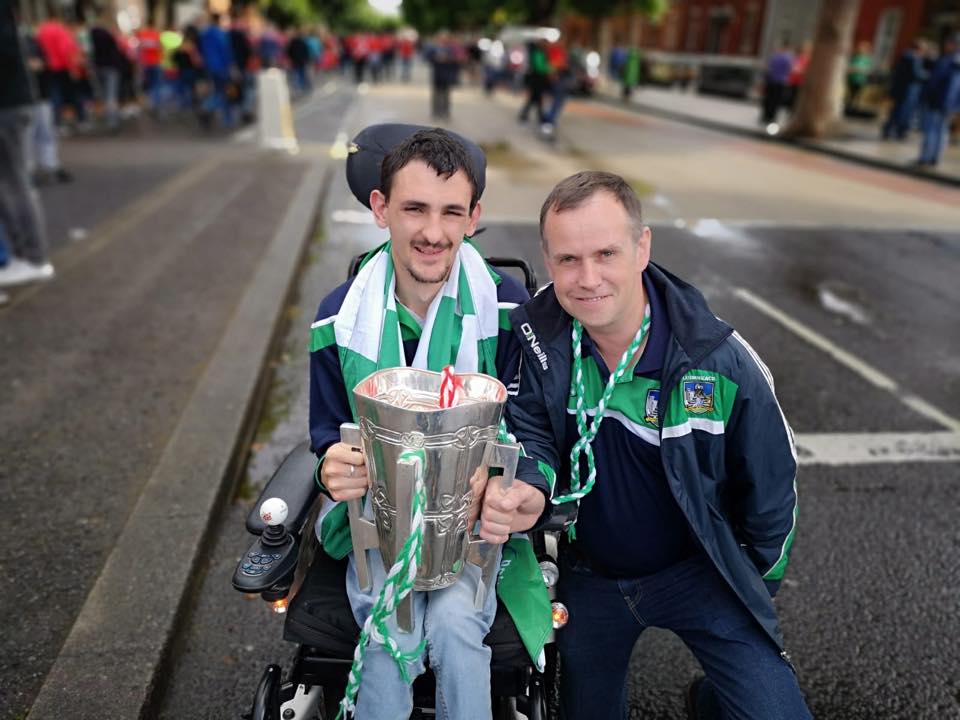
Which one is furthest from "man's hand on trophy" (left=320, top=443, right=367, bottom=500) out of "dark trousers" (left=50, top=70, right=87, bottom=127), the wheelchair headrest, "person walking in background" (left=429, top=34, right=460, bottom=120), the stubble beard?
"person walking in background" (left=429, top=34, right=460, bottom=120)

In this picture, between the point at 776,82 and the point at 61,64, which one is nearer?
the point at 61,64

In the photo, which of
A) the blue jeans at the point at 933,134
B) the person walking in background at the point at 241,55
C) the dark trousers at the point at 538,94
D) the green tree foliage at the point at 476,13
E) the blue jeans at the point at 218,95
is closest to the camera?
the blue jeans at the point at 933,134

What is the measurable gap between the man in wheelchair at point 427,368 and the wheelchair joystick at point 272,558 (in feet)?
0.07

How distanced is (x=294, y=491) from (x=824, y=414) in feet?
11.2

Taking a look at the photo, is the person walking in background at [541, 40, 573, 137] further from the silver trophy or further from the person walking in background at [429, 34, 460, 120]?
the silver trophy

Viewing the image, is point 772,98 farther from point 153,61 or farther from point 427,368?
point 427,368

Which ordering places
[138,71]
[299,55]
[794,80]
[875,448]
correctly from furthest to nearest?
[299,55] → [794,80] → [138,71] → [875,448]

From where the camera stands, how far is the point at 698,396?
1.81 m

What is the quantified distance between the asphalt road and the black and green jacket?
0.78 meters

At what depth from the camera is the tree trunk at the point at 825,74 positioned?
1627 cm

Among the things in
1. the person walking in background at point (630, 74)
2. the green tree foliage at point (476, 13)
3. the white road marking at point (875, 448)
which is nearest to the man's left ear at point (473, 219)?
the white road marking at point (875, 448)

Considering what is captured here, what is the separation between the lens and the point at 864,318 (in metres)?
5.94

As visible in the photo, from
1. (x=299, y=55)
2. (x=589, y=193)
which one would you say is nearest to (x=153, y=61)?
(x=299, y=55)

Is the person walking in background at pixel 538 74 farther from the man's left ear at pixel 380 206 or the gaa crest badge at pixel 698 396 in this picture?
the gaa crest badge at pixel 698 396
